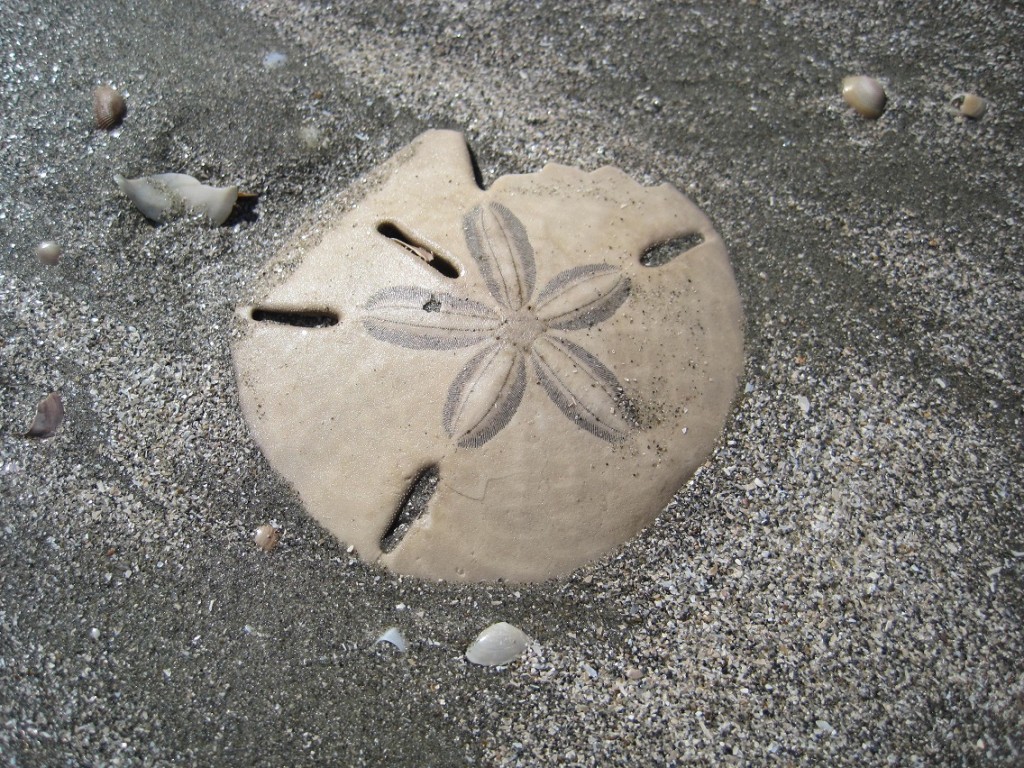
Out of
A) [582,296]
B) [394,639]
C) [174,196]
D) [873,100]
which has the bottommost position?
[394,639]

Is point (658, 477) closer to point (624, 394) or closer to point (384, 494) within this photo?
point (624, 394)

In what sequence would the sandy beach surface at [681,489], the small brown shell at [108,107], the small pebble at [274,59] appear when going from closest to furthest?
1. the sandy beach surface at [681,489]
2. the small brown shell at [108,107]
3. the small pebble at [274,59]

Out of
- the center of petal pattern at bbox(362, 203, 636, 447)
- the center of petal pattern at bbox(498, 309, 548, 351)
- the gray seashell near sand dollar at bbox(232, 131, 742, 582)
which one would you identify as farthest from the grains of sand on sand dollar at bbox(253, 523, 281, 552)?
the center of petal pattern at bbox(498, 309, 548, 351)

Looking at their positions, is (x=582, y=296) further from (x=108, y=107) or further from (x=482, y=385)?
(x=108, y=107)

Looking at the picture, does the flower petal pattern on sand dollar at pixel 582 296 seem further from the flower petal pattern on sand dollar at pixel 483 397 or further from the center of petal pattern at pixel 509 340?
the flower petal pattern on sand dollar at pixel 483 397


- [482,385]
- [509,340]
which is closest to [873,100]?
[509,340]

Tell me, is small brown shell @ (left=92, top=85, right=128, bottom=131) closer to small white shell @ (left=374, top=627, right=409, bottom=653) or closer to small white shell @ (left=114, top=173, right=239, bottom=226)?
small white shell @ (left=114, top=173, right=239, bottom=226)

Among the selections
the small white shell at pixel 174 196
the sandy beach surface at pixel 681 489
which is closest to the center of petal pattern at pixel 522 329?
the sandy beach surface at pixel 681 489
